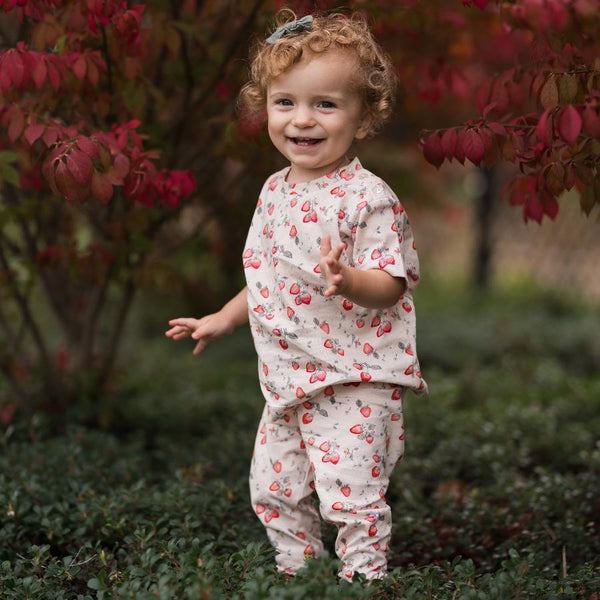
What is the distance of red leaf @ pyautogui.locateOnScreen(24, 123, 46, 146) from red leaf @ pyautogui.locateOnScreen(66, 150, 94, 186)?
0.16m

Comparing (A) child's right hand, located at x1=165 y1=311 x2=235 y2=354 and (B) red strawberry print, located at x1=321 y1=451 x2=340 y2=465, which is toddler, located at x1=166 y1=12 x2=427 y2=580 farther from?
(A) child's right hand, located at x1=165 y1=311 x2=235 y2=354

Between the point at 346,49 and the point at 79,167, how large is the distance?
33.0 inches

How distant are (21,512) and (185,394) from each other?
2.05 meters

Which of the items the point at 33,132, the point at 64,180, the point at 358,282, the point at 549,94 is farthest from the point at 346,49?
the point at 33,132

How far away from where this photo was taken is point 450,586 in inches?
90.7

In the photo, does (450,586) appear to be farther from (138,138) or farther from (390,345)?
(138,138)

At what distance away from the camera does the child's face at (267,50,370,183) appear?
233 centimetres

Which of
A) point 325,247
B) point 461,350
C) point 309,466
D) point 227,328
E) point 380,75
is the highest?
point 380,75

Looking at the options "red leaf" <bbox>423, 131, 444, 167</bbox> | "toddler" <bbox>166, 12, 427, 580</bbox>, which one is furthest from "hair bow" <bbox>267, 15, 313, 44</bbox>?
"red leaf" <bbox>423, 131, 444, 167</bbox>

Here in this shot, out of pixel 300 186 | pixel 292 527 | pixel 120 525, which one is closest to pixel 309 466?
pixel 292 527

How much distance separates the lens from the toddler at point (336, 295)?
7.64 ft

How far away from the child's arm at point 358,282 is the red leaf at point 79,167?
2.63ft

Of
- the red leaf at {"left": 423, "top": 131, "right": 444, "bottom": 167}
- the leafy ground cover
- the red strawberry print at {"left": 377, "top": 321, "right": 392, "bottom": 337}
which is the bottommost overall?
the leafy ground cover

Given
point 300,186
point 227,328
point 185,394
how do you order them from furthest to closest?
point 185,394
point 227,328
point 300,186
